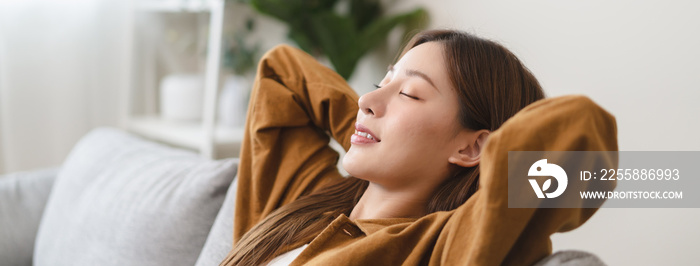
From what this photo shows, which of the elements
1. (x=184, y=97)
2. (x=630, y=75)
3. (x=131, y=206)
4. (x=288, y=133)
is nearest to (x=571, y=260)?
(x=288, y=133)

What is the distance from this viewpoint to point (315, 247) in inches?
36.6

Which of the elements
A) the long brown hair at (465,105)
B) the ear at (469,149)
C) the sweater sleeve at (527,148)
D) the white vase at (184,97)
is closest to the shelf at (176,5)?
the white vase at (184,97)

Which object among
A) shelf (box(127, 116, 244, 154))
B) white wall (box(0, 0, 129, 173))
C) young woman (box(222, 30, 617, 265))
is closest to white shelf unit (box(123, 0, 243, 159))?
shelf (box(127, 116, 244, 154))

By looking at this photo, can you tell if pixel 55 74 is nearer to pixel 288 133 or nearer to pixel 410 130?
pixel 288 133

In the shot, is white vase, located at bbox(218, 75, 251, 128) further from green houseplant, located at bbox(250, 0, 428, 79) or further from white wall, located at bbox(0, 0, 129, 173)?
white wall, located at bbox(0, 0, 129, 173)

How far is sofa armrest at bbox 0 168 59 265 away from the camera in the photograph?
163cm

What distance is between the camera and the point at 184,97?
2.58m

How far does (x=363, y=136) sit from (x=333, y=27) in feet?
3.78

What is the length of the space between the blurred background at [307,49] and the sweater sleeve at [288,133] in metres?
0.65

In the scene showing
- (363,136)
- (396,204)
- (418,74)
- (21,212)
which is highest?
(418,74)

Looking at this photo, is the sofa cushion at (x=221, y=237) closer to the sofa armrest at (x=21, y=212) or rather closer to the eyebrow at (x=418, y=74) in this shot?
the eyebrow at (x=418, y=74)

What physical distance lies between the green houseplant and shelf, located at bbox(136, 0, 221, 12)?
389 mm

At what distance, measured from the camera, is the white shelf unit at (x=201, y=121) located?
2.30 m

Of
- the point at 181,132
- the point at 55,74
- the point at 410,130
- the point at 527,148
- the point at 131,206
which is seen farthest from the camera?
the point at 55,74
